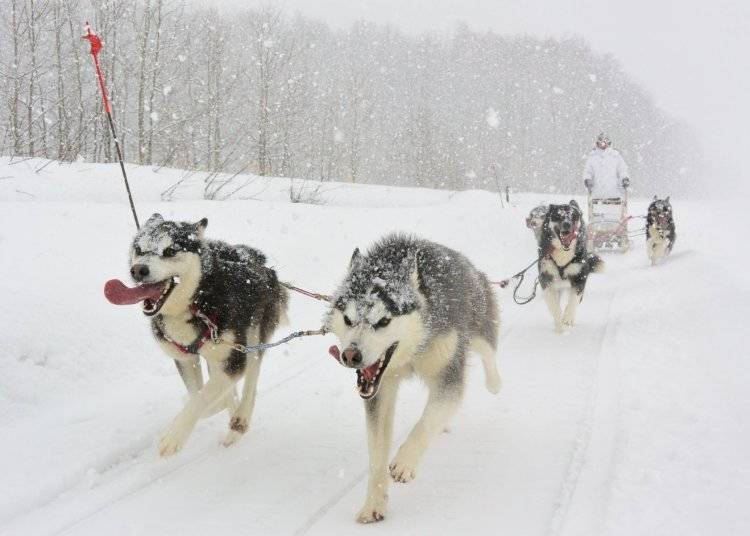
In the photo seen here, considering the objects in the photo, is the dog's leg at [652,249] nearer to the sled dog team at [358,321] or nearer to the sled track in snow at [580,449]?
the sled track in snow at [580,449]

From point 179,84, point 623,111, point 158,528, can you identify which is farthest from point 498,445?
point 623,111

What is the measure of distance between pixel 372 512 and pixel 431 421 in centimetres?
49

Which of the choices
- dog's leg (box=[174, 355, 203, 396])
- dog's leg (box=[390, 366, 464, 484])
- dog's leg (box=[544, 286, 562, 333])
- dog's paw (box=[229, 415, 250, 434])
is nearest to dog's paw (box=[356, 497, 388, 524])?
dog's leg (box=[390, 366, 464, 484])

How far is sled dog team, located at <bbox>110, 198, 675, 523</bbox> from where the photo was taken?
2.57 m

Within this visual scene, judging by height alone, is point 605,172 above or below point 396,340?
above

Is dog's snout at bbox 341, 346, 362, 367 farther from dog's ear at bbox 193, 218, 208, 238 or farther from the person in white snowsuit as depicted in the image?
the person in white snowsuit

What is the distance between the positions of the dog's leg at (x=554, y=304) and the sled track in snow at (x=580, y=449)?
0.89 meters

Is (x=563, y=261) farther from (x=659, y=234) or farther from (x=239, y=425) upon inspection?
(x=659, y=234)

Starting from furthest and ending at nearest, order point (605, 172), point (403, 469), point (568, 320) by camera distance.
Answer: point (605, 172), point (568, 320), point (403, 469)

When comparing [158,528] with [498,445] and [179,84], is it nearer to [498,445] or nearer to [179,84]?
[498,445]

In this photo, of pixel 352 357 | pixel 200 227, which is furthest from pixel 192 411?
pixel 352 357

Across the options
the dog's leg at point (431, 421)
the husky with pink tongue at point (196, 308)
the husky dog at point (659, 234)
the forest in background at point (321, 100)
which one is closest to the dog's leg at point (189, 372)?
the husky with pink tongue at point (196, 308)

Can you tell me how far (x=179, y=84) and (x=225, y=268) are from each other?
73.4 ft

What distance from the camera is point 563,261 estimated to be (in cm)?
637
